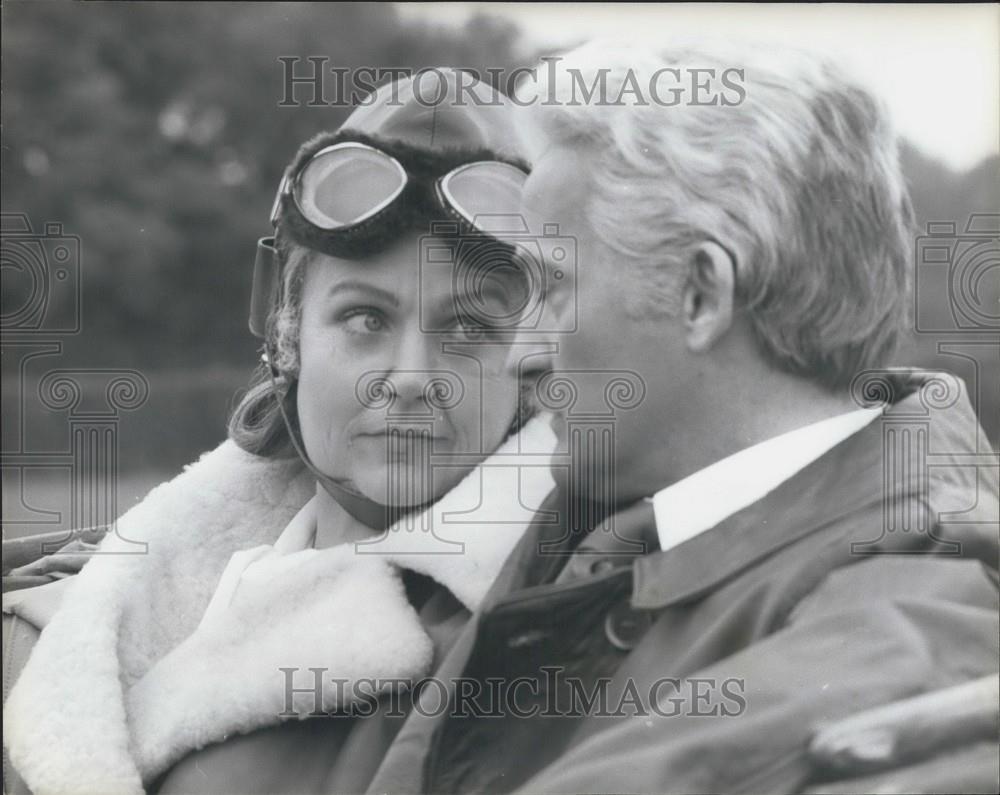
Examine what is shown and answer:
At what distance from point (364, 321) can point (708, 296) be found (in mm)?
629

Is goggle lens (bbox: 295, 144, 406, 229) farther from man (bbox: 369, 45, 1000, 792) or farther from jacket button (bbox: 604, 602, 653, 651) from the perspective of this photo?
jacket button (bbox: 604, 602, 653, 651)

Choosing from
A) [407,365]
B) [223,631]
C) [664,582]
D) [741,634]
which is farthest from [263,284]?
[741,634]

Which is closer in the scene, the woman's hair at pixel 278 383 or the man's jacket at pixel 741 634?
the man's jacket at pixel 741 634

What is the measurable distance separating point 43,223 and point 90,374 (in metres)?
0.30

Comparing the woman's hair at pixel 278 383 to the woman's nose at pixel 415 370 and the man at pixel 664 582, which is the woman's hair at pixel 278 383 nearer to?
the woman's nose at pixel 415 370

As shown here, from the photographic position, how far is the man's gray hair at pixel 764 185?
2.42 metres

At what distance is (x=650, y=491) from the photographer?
2.50 m

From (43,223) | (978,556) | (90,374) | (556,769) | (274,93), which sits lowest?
(556,769)

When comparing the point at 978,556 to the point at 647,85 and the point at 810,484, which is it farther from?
the point at 647,85

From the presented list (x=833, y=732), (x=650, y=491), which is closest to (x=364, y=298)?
(x=650, y=491)

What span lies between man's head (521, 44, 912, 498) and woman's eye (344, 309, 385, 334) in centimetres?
33

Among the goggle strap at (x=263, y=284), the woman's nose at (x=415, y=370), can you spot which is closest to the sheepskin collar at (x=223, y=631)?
the woman's nose at (x=415, y=370)

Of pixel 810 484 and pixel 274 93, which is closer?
pixel 810 484

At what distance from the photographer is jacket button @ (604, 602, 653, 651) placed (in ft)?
8.04
